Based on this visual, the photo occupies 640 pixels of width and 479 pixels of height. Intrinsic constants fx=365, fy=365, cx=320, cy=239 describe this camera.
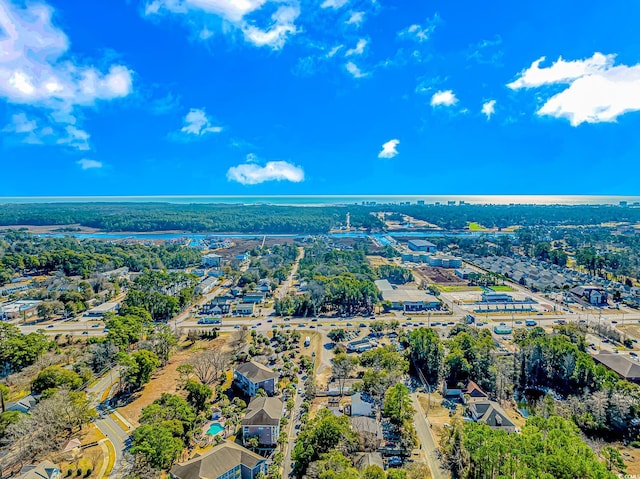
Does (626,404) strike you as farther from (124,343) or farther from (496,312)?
(124,343)

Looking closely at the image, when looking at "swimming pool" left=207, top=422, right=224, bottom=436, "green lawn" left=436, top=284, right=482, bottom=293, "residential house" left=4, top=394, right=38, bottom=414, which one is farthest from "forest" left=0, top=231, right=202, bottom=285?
"green lawn" left=436, top=284, right=482, bottom=293

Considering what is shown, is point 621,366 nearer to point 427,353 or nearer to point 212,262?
point 427,353

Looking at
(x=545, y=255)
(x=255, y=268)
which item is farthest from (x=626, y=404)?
(x=545, y=255)

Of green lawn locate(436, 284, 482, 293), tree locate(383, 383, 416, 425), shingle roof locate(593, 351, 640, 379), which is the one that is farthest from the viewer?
green lawn locate(436, 284, 482, 293)

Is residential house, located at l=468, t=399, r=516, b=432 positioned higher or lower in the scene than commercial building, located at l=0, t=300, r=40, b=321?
Answer: lower

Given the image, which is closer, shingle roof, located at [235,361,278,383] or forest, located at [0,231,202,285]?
shingle roof, located at [235,361,278,383]

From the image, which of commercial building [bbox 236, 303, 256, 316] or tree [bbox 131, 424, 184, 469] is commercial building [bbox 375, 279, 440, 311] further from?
tree [bbox 131, 424, 184, 469]
